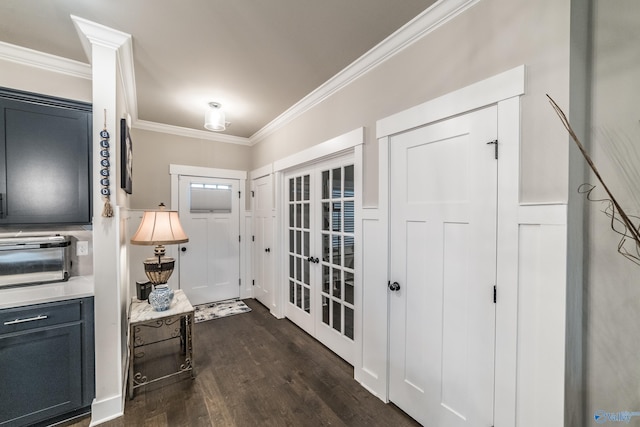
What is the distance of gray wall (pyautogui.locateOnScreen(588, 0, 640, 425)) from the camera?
42.9 inches

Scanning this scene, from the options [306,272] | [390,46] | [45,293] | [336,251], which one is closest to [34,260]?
[45,293]

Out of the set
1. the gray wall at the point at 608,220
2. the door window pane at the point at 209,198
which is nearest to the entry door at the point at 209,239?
the door window pane at the point at 209,198

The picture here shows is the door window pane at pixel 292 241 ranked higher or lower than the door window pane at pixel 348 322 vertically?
higher

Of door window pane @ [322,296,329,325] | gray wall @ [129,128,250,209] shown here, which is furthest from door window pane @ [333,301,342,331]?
gray wall @ [129,128,250,209]

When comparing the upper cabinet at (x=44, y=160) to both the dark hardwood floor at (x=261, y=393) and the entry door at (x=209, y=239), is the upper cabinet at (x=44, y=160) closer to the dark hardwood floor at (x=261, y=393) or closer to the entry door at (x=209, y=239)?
the dark hardwood floor at (x=261, y=393)

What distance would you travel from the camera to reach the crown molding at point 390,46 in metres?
1.50

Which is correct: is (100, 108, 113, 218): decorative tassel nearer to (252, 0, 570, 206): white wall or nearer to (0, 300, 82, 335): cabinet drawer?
(0, 300, 82, 335): cabinet drawer

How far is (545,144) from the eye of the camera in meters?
1.17

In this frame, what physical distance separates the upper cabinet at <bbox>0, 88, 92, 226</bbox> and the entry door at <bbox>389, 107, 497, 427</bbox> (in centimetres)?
228

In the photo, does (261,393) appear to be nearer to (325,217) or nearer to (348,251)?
(348,251)

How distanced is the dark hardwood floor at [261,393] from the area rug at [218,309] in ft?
2.07

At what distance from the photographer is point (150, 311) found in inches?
85.7

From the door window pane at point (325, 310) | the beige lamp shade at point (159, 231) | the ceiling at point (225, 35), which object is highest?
the ceiling at point (225, 35)

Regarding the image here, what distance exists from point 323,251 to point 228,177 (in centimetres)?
221
